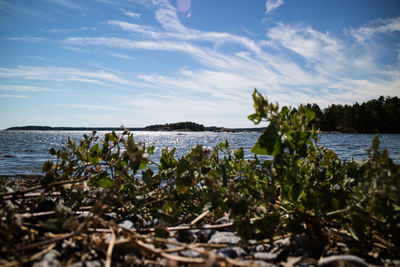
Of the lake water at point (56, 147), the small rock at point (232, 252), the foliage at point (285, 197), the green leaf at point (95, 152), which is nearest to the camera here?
the foliage at point (285, 197)

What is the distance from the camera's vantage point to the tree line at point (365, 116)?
8465 cm

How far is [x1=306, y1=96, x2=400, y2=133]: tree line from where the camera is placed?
278 feet

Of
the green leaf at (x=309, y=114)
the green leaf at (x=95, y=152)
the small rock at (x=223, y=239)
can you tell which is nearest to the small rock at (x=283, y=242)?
the small rock at (x=223, y=239)

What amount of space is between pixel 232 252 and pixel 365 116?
→ 109 meters

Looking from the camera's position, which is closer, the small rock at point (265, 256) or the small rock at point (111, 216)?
the small rock at point (265, 256)

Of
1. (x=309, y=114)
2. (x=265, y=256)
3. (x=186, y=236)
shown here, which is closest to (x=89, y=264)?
(x=186, y=236)

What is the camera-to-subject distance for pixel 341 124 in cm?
9494

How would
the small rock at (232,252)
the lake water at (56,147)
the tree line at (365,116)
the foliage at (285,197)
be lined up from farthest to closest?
the tree line at (365,116)
the lake water at (56,147)
the small rock at (232,252)
the foliage at (285,197)

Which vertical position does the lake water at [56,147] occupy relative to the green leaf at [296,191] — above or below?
below

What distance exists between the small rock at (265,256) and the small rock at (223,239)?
0.23 meters

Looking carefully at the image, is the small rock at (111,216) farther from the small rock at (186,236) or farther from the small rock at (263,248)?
the small rock at (263,248)

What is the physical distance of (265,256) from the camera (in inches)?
64.8

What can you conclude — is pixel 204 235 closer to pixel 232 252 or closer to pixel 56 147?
pixel 232 252

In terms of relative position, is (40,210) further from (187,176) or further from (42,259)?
(187,176)
